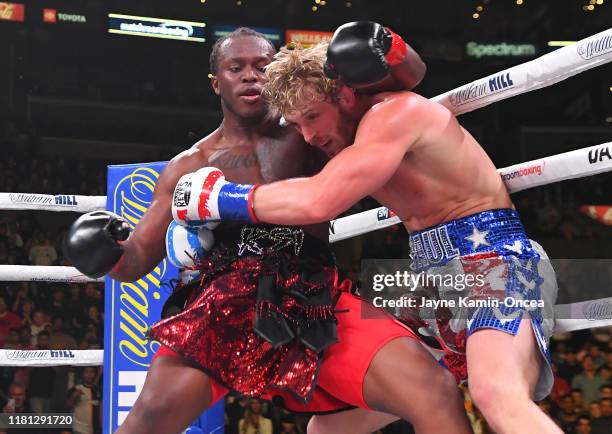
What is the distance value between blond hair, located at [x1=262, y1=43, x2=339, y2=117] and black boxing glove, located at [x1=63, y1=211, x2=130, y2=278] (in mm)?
508

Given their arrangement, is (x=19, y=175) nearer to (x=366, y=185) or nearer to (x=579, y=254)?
(x=579, y=254)

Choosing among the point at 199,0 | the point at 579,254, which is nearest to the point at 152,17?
the point at 199,0

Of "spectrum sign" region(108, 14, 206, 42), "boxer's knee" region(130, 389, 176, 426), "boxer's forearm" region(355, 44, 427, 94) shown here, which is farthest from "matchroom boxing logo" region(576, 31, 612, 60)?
"spectrum sign" region(108, 14, 206, 42)

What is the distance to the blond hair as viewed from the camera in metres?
1.85

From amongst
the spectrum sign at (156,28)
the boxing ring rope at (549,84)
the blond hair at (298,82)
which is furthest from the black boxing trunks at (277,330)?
the spectrum sign at (156,28)

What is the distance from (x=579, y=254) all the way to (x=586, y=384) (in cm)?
318

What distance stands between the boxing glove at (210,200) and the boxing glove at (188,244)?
0.34 ft

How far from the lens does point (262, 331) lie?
5.96 feet

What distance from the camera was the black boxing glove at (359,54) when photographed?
1.70 m

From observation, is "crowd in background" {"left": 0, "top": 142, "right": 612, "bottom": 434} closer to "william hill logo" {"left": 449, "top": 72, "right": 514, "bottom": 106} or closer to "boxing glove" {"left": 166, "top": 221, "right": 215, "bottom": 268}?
"william hill logo" {"left": 449, "top": 72, "right": 514, "bottom": 106}

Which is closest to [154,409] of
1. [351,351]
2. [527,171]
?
[351,351]

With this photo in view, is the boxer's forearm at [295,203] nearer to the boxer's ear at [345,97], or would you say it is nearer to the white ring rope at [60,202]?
the boxer's ear at [345,97]


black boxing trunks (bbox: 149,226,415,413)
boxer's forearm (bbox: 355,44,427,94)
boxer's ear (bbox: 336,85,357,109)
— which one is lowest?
black boxing trunks (bbox: 149,226,415,413)

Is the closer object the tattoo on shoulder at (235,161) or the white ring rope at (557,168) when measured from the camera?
the white ring rope at (557,168)
